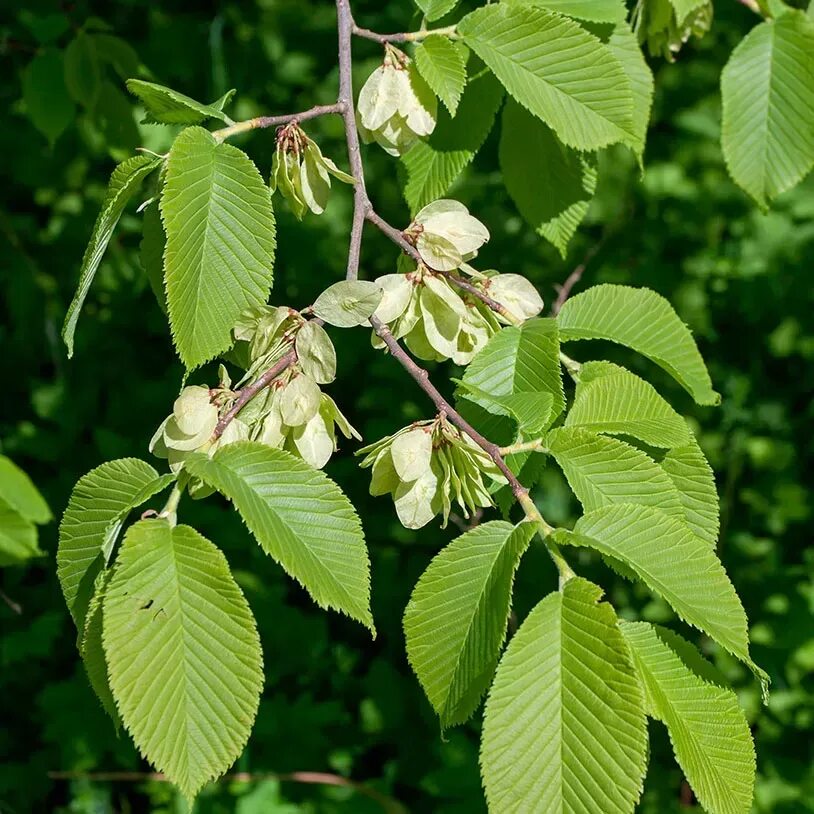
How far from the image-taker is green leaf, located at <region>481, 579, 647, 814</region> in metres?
0.64

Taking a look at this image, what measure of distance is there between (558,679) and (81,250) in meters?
1.99

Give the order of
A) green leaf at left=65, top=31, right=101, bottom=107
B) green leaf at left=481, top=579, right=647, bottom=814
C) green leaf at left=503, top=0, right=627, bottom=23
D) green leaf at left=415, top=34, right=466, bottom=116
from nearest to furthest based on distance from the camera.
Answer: green leaf at left=481, top=579, right=647, bottom=814 < green leaf at left=415, top=34, right=466, bottom=116 < green leaf at left=503, top=0, right=627, bottom=23 < green leaf at left=65, top=31, right=101, bottom=107

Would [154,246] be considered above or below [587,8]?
below

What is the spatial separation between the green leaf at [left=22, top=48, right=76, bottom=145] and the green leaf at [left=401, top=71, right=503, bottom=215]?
0.71 metres

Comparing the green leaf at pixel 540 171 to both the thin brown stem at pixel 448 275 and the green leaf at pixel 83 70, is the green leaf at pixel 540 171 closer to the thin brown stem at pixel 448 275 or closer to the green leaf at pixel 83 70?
the thin brown stem at pixel 448 275

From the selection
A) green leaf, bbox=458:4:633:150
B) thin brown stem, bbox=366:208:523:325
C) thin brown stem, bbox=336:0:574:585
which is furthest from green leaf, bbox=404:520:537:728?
green leaf, bbox=458:4:633:150

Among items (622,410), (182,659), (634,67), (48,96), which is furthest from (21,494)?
(48,96)

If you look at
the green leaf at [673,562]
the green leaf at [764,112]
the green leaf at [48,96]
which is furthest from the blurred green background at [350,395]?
the green leaf at [673,562]

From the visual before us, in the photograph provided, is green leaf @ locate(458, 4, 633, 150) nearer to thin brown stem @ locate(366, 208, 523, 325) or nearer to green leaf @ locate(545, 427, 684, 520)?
thin brown stem @ locate(366, 208, 523, 325)

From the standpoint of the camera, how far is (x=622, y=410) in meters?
0.88

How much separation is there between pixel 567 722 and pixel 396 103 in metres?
0.63

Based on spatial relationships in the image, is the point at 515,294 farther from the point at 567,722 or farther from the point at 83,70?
the point at 83,70

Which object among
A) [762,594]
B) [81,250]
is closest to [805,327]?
[762,594]

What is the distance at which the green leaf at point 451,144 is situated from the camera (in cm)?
114
